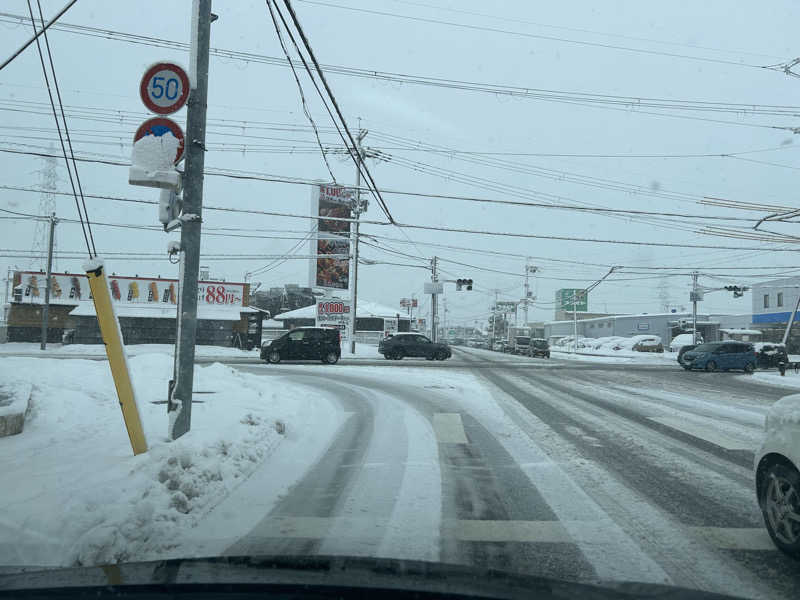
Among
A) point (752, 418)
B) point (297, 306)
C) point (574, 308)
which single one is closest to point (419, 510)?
point (752, 418)

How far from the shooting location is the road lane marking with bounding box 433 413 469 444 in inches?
325

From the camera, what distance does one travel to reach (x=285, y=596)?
2.48 meters

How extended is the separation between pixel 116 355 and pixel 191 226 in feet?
6.00

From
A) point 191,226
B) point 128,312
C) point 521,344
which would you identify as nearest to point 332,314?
point 128,312

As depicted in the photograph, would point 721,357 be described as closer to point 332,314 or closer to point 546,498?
point 332,314

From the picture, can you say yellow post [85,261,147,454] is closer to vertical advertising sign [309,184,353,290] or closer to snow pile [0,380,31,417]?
snow pile [0,380,31,417]

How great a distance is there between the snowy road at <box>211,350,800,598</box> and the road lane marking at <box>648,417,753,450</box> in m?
0.02

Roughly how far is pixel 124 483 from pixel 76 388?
219 inches

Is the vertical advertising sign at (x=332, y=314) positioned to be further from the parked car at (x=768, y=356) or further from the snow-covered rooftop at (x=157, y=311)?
the parked car at (x=768, y=356)

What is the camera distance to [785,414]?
3.98 metres

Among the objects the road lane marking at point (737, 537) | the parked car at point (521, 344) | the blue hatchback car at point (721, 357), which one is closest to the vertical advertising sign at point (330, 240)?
the parked car at point (521, 344)

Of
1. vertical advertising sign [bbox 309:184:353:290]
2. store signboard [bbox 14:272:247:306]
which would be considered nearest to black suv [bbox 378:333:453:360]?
vertical advertising sign [bbox 309:184:353:290]

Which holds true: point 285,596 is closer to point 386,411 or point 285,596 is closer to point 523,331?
point 386,411

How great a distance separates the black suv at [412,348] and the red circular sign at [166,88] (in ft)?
83.6
